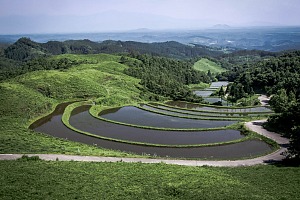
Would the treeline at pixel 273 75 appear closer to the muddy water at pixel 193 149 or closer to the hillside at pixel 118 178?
the muddy water at pixel 193 149

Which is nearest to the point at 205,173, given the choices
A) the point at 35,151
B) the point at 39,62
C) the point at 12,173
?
the point at 12,173

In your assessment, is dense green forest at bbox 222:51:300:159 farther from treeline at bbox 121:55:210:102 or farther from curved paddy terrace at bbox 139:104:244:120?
treeline at bbox 121:55:210:102

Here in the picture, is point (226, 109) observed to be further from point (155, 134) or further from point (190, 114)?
point (155, 134)

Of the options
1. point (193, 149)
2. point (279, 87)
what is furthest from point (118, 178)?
point (279, 87)

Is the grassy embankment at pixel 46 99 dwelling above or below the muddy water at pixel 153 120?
above

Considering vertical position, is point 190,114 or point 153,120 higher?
point 153,120

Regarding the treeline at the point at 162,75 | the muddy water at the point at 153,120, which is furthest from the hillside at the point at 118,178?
the treeline at the point at 162,75
